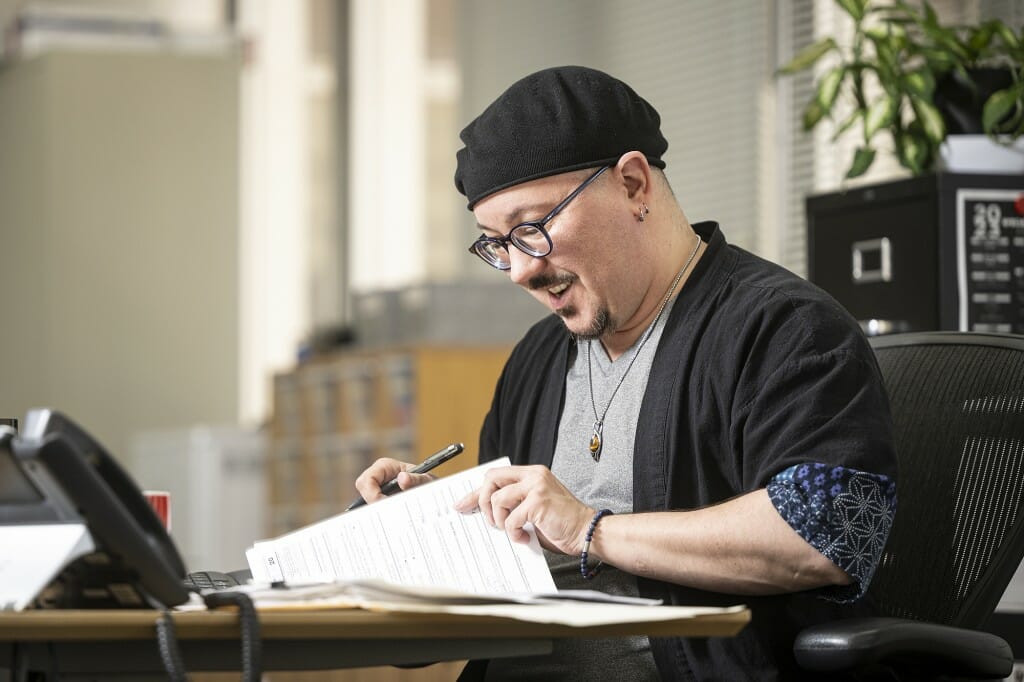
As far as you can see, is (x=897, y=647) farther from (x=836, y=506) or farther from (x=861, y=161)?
(x=861, y=161)

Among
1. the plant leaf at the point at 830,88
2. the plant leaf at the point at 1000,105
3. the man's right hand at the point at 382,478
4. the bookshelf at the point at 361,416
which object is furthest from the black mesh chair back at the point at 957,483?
the bookshelf at the point at 361,416

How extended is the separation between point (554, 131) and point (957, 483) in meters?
0.61

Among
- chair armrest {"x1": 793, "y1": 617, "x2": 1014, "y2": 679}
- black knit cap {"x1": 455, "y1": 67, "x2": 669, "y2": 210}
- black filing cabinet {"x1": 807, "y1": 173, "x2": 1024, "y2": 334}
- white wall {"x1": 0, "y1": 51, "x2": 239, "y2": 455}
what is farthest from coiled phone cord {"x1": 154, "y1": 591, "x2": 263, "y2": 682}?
white wall {"x1": 0, "y1": 51, "x2": 239, "y2": 455}

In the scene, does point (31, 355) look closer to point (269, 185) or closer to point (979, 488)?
point (269, 185)

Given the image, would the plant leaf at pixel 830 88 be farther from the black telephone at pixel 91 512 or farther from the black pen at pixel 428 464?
the black telephone at pixel 91 512

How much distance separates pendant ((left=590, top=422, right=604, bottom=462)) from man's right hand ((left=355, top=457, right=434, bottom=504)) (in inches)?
Result: 8.1

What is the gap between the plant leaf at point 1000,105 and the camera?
91.0 inches

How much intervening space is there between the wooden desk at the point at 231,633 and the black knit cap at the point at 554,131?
0.73m

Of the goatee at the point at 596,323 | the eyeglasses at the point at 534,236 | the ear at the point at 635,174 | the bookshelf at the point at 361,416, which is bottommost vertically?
the bookshelf at the point at 361,416

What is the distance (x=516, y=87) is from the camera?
5.74ft

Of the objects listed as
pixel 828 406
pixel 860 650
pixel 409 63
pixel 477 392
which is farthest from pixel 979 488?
pixel 409 63

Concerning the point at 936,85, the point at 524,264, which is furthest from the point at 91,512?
the point at 936,85

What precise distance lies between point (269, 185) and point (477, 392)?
244 centimetres

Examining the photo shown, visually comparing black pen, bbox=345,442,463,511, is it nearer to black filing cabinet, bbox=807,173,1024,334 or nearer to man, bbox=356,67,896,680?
man, bbox=356,67,896,680
